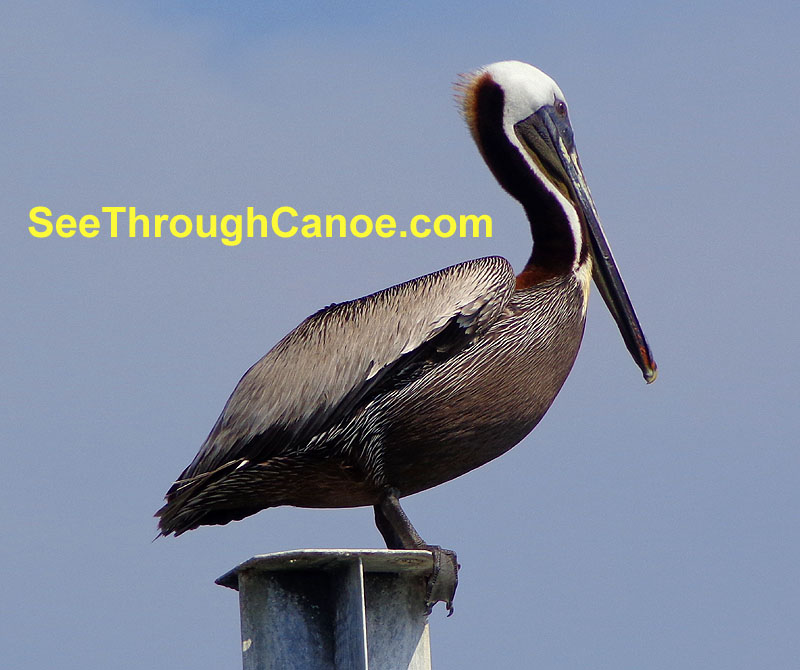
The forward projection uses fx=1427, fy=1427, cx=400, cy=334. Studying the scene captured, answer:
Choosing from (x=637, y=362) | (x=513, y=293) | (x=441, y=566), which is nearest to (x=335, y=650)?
(x=441, y=566)

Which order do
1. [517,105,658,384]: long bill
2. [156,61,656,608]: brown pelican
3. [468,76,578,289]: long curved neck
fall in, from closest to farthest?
[156,61,656,608]: brown pelican → [468,76,578,289]: long curved neck → [517,105,658,384]: long bill

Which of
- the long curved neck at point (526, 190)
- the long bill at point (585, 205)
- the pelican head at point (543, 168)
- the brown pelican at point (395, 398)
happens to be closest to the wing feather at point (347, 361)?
the brown pelican at point (395, 398)

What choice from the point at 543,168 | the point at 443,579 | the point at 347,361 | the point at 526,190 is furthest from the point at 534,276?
the point at 443,579

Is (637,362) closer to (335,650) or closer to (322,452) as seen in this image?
(322,452)

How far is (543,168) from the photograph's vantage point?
740cm

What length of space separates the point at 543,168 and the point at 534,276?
2.44 ft

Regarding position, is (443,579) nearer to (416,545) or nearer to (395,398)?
(416,545)

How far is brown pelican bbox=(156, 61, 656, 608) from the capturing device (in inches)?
247

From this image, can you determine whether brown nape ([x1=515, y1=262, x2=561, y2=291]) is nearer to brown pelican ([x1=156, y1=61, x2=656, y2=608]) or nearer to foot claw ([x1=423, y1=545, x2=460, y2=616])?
brown pelican ([x1=156, y1=61, x2=656, y2=608])

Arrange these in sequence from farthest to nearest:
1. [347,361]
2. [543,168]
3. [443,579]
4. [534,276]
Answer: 1. [543,168]
2. [534,276]
3. [347,361]
4. [443,579]

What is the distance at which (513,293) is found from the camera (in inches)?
263

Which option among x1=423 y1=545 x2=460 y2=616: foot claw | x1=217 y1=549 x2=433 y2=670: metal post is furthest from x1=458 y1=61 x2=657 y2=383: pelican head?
x1=217 y1=549 x2=433 y2=670: metal post

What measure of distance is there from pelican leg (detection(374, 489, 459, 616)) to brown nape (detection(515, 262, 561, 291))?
1.23 metres

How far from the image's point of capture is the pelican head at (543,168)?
7066 millimetres
